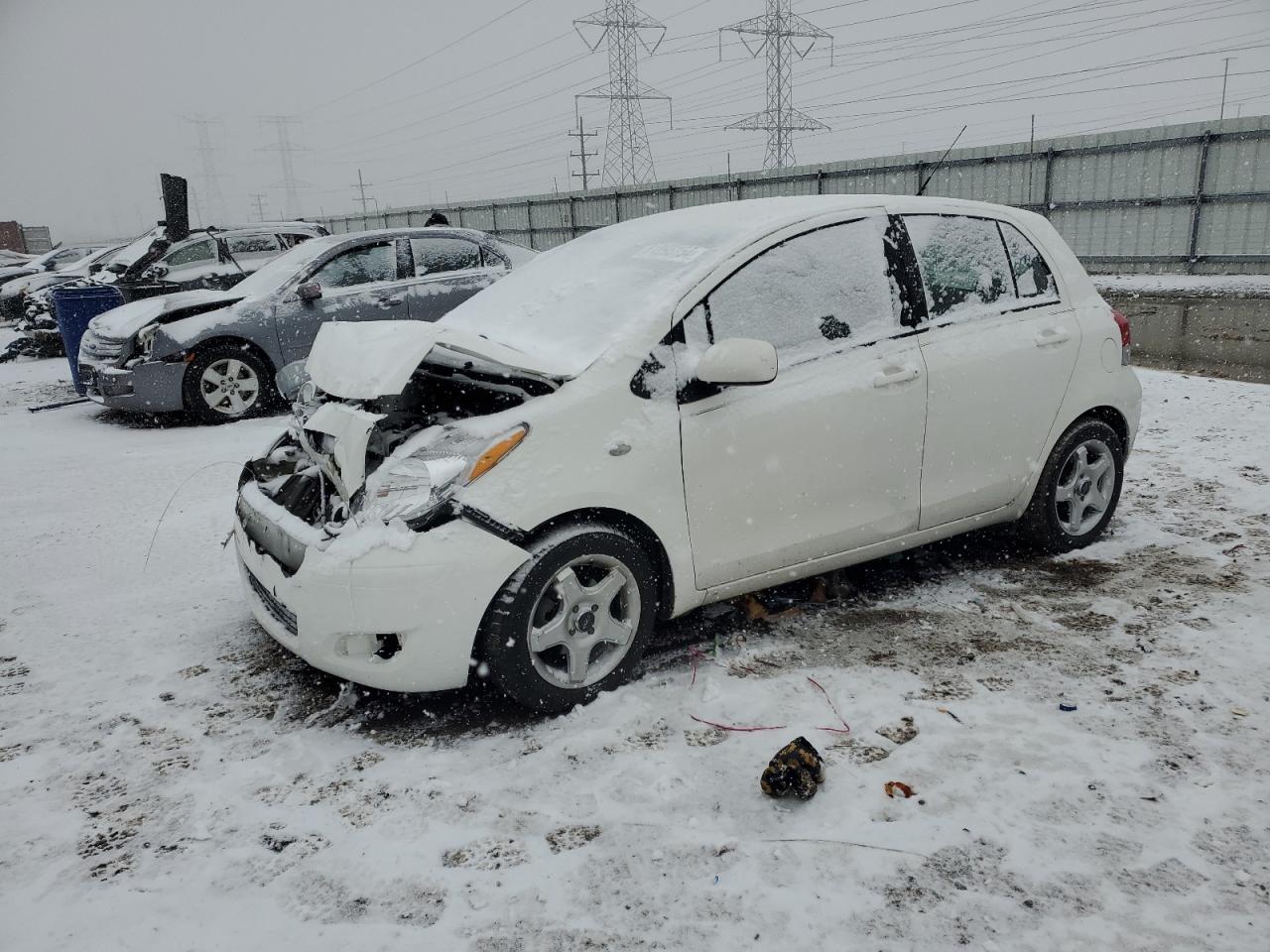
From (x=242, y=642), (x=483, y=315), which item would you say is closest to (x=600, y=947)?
(x=242, y=642)

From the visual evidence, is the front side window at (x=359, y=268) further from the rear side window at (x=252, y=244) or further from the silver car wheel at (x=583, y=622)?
the silver car wheel at (x=583, y=622)

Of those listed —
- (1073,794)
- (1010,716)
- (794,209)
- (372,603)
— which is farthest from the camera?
(794,209)

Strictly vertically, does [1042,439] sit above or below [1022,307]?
below

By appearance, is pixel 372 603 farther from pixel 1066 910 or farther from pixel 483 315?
pixel 1066 910

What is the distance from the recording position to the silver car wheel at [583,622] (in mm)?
2912

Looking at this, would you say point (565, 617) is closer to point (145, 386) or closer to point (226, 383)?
point (226, 383)

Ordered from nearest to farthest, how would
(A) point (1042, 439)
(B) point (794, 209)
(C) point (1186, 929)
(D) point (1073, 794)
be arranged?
(C) point (1186, 929) → (D) point (1073, 794) → (B) point (794, 209) → (A) point (1042, 439)

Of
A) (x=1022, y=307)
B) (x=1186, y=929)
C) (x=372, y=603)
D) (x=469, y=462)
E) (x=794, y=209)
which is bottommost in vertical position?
(x=1186, y=929)

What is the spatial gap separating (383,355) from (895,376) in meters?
1.95

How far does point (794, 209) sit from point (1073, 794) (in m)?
2.28

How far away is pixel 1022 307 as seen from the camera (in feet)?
12.8

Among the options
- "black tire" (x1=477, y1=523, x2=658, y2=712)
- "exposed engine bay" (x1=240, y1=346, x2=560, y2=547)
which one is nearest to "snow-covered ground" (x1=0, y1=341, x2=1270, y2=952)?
"black tire" (x1=477, y1=523, x2=658, y2=712)

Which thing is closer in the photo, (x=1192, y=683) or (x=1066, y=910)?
(x=1066, y=910)

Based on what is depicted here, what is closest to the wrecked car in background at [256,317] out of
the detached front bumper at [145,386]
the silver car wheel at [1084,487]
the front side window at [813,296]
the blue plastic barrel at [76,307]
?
the detached front bumper at [145,386]
